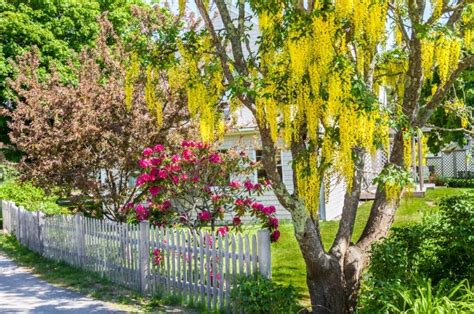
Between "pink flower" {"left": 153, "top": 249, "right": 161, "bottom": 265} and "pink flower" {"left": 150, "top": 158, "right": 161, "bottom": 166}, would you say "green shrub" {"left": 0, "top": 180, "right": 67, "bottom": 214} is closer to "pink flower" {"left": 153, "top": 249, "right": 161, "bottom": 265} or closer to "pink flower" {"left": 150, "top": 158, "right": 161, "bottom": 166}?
"pink flower" {"left": 150, "top": 158, "right": 161, "bottom": 166}

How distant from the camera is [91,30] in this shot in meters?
21.1

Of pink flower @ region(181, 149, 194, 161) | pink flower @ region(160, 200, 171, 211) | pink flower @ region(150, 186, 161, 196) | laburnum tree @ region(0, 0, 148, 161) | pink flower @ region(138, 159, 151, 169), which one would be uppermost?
laburnum tree @ region(0, 0, 148, 161)

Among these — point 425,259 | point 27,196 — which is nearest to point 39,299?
point 425,259

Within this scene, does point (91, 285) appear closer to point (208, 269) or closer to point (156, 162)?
point (156, 162)

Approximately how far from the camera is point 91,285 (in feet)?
28.0

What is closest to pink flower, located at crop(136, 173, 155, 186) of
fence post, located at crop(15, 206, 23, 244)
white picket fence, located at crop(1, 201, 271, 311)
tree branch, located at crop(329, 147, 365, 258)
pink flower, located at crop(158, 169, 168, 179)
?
pink flower, located at crop(158, 169, 168, 179)

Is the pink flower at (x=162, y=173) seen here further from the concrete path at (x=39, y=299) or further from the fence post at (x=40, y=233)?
the fence post at (x=40, y=233)

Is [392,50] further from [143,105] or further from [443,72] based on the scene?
[143,105]

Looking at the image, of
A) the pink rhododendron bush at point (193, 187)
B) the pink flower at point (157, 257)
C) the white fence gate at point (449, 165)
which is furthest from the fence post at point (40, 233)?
the white fence gate at point (449, 165)

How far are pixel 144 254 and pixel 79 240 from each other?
2437 mm

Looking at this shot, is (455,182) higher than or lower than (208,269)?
higher

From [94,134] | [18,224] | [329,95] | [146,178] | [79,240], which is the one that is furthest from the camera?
[18,224]

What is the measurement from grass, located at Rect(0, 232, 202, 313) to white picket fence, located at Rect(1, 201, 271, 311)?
15cm

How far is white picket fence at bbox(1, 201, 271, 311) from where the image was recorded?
6.52 metres
